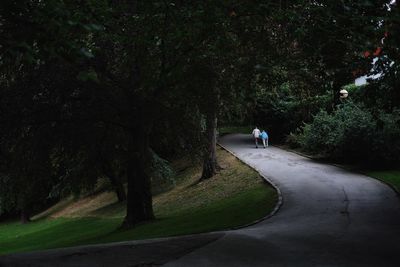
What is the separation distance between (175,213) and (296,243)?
1106 cm

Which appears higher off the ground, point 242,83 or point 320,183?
point 242,83

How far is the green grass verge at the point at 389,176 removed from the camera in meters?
21.9

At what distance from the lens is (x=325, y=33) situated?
11203 mm

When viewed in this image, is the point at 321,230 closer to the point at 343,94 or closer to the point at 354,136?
the point at 354,136

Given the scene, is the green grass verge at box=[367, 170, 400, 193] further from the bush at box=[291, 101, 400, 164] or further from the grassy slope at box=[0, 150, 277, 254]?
the grassy slope at box=[0, 150, 277, 254]

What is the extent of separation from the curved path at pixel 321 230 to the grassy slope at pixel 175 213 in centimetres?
124

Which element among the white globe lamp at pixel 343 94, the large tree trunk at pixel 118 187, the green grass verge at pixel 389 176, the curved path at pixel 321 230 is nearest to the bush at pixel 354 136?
the green grass verge at pixel 389 176

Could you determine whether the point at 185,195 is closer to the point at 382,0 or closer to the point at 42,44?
the point at 382,0

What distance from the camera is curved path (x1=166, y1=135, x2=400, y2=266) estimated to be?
1070 centimetres

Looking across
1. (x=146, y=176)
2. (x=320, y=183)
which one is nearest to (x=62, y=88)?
(x=146, y=176)

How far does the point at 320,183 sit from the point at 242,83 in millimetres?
8543

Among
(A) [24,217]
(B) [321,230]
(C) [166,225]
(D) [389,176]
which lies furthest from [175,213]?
(A) [24,217]

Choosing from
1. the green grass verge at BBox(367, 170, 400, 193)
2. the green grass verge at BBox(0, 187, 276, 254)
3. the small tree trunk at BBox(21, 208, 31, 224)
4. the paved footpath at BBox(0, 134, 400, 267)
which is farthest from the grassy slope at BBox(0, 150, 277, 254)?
the green grass verge at BBox(367, 170, 400, 193)

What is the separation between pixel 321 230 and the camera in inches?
549
